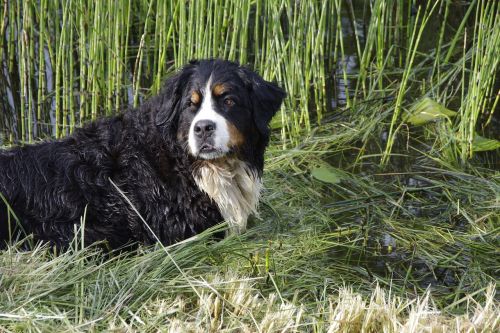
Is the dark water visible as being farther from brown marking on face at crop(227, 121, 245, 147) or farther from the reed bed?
brown marking on face at crop(227, 121, 245, 147)

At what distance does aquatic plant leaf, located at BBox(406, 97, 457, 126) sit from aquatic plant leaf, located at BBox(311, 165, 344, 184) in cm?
99

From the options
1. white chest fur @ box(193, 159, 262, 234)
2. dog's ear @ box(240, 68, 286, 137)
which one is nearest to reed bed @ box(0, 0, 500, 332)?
white chest fur @ box(193, 159, 262, 234)

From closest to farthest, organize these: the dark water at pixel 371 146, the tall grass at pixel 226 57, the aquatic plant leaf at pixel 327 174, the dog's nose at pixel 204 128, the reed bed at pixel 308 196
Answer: the reed bed at pixel 308 196 < the dog's nose at pixel 204 128 < the dark water at pixel 371 146 < the aquatic plant leaf at pixel 327 174 < the tall grass at pixel 226 57

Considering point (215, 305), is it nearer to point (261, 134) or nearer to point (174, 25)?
point (261, 134)

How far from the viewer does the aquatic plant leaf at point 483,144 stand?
6.11 metres

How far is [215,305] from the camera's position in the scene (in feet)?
12.1

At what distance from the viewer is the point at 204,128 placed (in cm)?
429

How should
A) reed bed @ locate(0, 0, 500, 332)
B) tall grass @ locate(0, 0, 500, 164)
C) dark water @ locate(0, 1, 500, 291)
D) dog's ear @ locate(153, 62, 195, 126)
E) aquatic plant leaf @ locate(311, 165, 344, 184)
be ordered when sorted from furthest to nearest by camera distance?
1. tall grass @ locate(0, 0, 500, 164)
2. aquatic plant leaf @ locate(311, 165, 344, 184)
3. dark water @ locate(0, 1, 500, 291)
4. dog's ear @ locate(153, 62, 195, 126)
5. reed bed @ locate(0, 0, 500, 332)

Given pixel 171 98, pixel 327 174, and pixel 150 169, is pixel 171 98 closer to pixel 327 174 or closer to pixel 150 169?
pixel 150 169

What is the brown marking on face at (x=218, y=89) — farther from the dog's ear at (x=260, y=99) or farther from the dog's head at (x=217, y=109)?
the dog's ear at (x=260, y=99)

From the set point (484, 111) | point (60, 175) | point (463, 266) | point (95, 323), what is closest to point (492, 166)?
point (484, 111)

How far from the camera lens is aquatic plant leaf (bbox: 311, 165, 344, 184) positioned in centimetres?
572

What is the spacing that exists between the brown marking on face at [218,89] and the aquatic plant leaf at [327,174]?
1.53 meters

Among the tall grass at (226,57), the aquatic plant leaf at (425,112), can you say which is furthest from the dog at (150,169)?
the aquatic plant leaf at (425,112)
